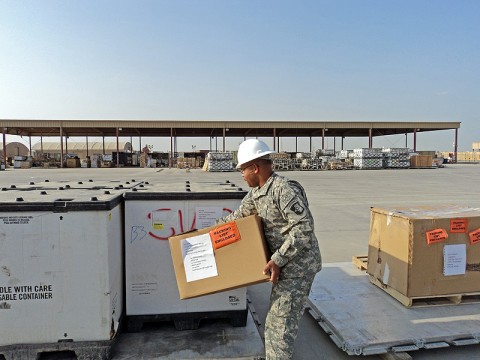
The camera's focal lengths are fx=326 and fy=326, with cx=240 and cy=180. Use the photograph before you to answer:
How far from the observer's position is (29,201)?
2375 millimetres

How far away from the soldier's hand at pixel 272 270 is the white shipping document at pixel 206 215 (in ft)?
2.64

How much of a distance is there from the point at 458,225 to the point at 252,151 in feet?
7.93

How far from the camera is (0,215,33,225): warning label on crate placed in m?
2.33

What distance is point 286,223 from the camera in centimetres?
231

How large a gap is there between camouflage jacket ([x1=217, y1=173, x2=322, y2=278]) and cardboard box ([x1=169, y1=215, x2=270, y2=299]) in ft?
0.32

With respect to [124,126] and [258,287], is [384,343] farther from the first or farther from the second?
[124,126]

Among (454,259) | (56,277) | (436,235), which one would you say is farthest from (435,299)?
(56,277)

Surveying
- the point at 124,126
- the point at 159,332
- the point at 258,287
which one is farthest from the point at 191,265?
the point at 124,126

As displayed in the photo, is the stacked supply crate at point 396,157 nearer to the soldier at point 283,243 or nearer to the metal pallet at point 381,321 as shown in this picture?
the metal pallet at point 381,321

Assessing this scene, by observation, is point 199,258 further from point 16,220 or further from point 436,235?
point 436,235

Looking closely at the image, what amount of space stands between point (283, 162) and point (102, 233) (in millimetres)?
33088

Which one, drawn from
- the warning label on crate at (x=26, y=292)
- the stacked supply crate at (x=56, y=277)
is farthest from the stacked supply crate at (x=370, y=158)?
the warning label on crate at (x=26, y=292)

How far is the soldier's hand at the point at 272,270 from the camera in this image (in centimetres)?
220

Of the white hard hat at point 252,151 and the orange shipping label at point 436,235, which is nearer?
the white hard hat at point 252,151
